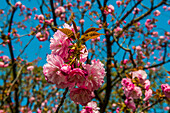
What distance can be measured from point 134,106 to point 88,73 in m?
1.47

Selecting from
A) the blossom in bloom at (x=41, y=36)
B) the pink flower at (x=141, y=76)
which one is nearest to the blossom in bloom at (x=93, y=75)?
the pink flower at (x=141, y=76)

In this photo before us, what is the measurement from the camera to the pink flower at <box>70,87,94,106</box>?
869 mm

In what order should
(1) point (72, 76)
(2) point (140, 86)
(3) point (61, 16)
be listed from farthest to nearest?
(3) point (61, 16)
(2) point (140, 86)
(1) point (72, 76)

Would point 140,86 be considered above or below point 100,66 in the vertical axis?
below

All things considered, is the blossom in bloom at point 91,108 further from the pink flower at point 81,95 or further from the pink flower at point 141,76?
the pink flower at point 141,76

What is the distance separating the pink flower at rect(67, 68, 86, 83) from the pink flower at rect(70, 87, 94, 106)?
0.41 feet

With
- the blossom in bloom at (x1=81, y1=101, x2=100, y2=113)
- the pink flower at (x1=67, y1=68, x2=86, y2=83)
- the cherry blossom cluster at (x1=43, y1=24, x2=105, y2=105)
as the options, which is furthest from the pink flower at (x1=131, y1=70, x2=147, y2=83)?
the pink flower at (x1=67, y1=68, x2=86, y2=83)

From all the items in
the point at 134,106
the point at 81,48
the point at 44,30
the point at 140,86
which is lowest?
the point at 134,106

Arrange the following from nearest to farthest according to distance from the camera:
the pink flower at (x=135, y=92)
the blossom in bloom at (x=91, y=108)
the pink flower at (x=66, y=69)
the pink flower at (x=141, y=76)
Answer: the pink flower at (x=66, y=69) < the blossom in bloom at (x=91, y=108) < the pink flower at (x=135, y=92) < the pink flower at (x=141, y=76)

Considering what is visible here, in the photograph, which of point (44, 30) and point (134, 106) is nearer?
point (134, 106)

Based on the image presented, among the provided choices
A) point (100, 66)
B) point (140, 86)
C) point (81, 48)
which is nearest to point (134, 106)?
point (140, 86)

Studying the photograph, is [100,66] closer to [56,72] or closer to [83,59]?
[83,59]

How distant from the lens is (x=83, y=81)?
0.79 meters

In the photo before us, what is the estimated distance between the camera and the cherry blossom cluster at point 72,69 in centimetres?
76
